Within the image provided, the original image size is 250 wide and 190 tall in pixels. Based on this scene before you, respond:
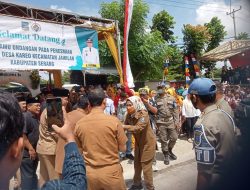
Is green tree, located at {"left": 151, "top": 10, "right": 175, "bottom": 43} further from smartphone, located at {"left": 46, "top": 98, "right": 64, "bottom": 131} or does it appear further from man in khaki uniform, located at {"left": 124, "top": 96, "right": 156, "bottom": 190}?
smartphone, located at {"left": 46, "top": 98, "right": 64, "bottom": 131}

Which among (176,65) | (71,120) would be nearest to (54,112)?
(71,120)

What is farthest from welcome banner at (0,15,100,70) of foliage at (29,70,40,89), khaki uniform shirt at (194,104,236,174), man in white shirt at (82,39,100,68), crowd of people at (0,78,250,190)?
foliage at (29,70,40,89)

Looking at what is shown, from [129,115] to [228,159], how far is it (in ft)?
12.0

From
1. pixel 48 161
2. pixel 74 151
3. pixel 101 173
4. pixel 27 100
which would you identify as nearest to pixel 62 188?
pixel 74 151

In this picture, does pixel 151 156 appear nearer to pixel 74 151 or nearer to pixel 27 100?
pixel 27 100

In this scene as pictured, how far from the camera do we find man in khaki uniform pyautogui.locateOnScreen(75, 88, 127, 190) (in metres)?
3.19

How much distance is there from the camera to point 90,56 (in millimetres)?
7832

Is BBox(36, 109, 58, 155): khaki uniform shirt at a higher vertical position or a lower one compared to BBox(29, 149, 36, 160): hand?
higher

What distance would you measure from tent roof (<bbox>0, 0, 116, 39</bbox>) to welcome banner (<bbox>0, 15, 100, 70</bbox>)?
0.22 meters

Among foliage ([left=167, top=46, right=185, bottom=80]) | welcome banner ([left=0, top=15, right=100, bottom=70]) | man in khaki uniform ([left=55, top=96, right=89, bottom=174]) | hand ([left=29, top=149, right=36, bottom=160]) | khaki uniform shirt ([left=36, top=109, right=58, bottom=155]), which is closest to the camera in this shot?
man in khaki uniform ([left=55, top=96, right=89, bottom=174])

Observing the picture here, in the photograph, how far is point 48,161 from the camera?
441cm

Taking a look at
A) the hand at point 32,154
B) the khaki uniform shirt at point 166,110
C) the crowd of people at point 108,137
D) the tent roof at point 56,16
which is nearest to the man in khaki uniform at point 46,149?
the crowd of people at point 108,137

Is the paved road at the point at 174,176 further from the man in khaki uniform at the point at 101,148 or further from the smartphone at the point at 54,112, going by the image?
the smartphone at the point at 54,112

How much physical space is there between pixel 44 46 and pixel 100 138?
4310mm
